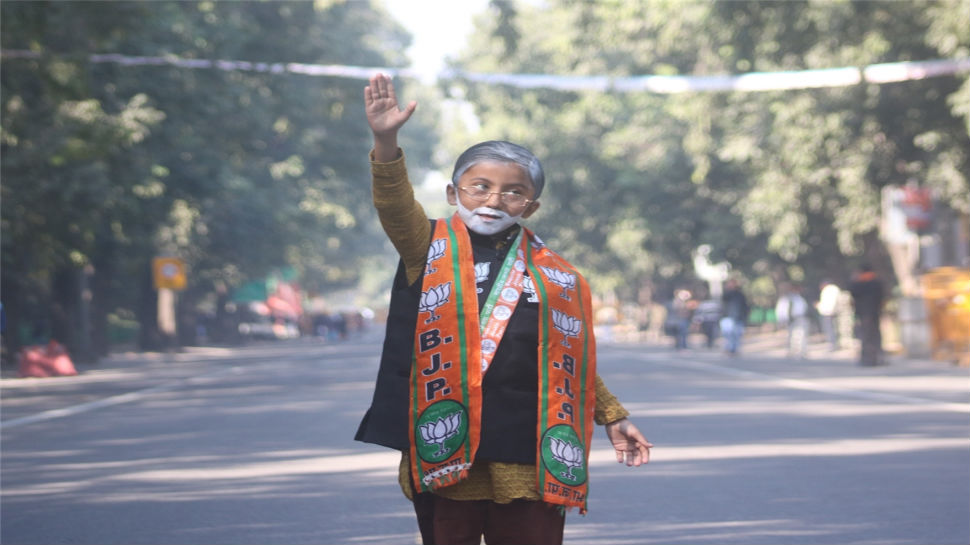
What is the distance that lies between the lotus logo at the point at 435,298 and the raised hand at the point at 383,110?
15.6 inches

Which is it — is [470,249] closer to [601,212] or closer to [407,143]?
[601,212]

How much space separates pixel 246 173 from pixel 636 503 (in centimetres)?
4033

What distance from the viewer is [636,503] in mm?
9469

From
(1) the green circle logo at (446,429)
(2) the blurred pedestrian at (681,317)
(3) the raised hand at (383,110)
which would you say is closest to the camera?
(3) the raised hand at (383,110)

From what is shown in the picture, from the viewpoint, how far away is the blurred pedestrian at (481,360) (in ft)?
12.8

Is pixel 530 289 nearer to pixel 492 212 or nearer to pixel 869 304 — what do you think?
pixel 492 212

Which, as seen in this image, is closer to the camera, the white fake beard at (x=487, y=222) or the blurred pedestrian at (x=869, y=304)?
the white fake beard at (x=487, y=222)

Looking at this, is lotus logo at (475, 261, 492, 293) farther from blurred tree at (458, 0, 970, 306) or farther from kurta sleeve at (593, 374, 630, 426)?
blurred tree at (458, 0, 970, 306)

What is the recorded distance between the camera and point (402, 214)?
390 cm

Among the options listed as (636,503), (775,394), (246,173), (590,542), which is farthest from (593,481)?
(246,173)

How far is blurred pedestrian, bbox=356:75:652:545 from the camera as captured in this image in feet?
12.8

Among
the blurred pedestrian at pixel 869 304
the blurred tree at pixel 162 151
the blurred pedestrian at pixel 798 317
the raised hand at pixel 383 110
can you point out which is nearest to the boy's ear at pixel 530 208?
the raised hand at pixel 383 110

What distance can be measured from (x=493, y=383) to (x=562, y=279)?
338 mm

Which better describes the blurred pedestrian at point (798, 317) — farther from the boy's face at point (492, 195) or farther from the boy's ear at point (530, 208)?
the boy's face at point (492, 195)
